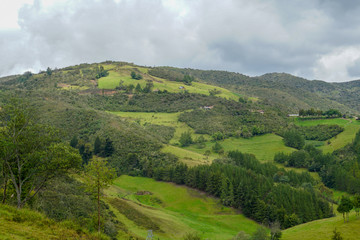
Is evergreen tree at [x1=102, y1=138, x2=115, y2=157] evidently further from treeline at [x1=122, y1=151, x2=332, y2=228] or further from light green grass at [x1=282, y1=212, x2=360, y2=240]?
light green grass at [x1=282, y1=212, x2=360, y2=240]

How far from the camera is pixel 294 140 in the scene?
149 m

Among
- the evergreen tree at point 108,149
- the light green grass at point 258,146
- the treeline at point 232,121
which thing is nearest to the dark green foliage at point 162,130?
the treeline at point 232,121

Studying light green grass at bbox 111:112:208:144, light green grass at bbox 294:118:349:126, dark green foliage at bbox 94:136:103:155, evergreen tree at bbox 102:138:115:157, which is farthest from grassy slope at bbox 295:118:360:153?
dark green foliage at bbox 94:136:103:155

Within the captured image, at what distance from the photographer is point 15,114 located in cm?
2747

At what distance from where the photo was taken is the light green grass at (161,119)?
163675mm

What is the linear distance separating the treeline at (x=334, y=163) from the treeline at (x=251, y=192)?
2570 centimetres

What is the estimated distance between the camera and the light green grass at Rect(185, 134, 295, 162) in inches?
5497

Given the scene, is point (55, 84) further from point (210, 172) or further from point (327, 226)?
point (327, 226)

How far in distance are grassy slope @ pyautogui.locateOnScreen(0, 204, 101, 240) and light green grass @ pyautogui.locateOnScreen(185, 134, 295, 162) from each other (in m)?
113

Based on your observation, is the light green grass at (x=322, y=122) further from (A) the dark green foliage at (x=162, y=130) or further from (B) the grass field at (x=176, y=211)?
(B) the grass field at (x=176, y=211)

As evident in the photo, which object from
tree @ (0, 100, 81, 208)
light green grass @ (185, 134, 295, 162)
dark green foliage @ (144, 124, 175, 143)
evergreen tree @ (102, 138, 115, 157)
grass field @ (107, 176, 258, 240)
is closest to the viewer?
tree @ (0, 100, 81, 208)

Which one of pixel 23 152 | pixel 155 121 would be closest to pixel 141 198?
pixel 23 152

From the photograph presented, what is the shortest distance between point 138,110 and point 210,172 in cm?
10999

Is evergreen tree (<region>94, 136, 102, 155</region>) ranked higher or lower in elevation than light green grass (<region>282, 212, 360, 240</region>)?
higher
